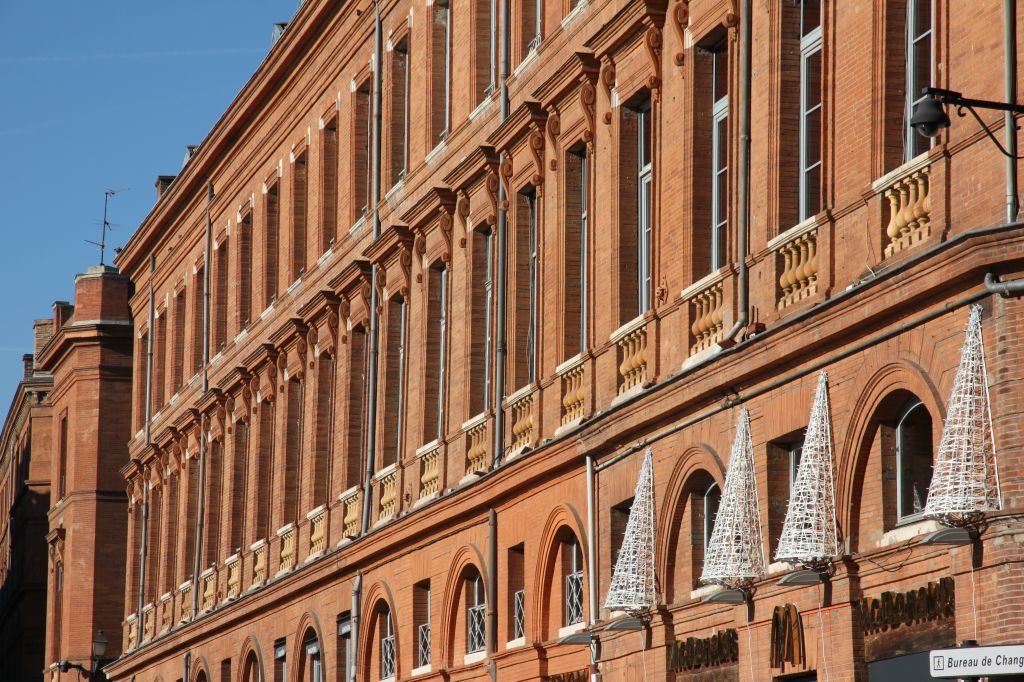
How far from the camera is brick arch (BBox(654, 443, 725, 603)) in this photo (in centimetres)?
2494

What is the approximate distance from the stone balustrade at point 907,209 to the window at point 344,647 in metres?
20.6

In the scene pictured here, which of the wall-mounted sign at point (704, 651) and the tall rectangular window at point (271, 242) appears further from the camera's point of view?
the tall rectangular window at point (271, 242)

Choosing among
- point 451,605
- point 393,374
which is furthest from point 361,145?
point 451,605

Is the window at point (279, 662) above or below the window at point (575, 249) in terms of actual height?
below

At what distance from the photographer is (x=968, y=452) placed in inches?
→ 716

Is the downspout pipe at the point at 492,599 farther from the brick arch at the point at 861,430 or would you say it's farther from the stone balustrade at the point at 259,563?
the stone balustrade at the point at 259,563

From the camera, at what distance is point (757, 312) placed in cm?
2344

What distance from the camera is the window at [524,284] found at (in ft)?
105

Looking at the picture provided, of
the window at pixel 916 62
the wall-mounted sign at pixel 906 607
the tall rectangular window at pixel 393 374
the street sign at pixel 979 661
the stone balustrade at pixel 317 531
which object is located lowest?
the street sign at pixel 979 661

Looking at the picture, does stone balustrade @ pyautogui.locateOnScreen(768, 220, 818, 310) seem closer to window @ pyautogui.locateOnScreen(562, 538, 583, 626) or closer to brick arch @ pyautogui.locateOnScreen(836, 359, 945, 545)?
brick arch @ pyautogui.locateOnScreen(836, 359, 945, 545)

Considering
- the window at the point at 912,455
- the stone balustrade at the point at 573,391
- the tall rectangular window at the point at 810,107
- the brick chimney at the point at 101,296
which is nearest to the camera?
the window at the point at 912,455

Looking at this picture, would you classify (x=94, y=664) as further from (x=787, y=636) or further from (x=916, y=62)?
(x=916, y=62)

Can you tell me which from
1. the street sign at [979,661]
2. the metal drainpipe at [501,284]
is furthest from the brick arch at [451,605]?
the street sign at [979,661]

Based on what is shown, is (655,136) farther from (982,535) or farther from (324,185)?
(324,185)
